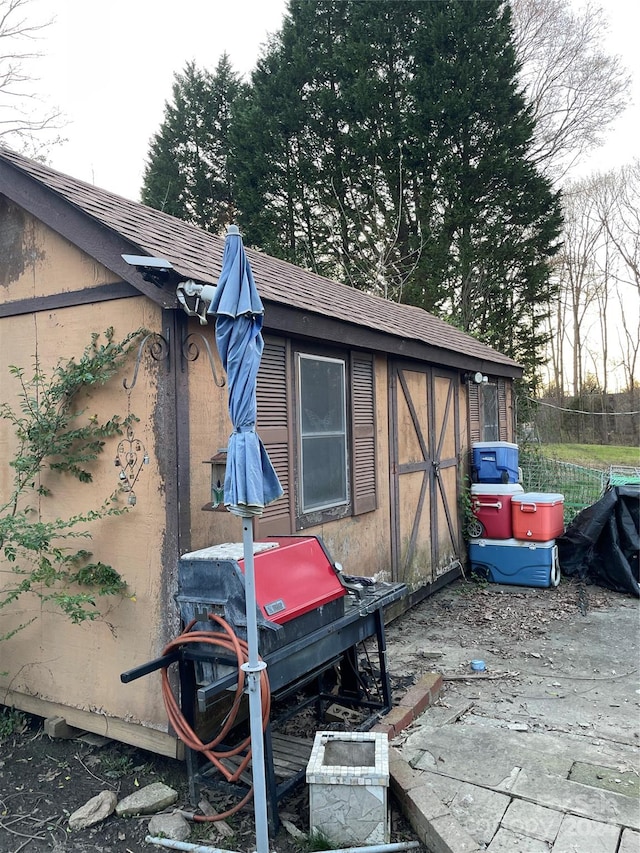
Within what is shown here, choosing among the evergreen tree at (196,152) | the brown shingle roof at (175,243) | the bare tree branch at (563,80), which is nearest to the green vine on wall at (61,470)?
the brown shingle roof at (175,243)

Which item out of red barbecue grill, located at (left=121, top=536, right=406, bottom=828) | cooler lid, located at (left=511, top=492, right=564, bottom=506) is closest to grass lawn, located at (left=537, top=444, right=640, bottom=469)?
cooler lid, located at (left=511, top=492, right=564, bottom=506)

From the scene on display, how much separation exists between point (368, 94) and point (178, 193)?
7.25 m

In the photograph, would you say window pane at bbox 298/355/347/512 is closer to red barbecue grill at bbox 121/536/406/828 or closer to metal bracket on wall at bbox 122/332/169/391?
red barbecue grill at bbox 121/536/406/828

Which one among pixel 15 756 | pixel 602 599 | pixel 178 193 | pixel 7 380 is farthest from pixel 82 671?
pixel 178 193

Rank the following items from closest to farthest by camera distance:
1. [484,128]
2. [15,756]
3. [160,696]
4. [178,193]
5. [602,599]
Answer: [160,696]
[15,756]
[602,599]
[484,128]
[178,193]

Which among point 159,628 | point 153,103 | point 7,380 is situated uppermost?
point 153,103

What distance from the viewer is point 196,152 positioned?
21406 millimetres

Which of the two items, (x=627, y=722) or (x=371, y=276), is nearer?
(x=627, y=722)

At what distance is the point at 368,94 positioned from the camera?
677 inches

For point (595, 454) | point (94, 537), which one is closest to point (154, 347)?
point (94, 537)

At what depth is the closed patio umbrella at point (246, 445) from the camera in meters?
2.62

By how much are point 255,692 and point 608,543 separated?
6.37m

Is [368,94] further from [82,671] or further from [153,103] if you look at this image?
[82,671]

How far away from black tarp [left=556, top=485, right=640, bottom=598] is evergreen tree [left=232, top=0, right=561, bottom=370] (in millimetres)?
9414
